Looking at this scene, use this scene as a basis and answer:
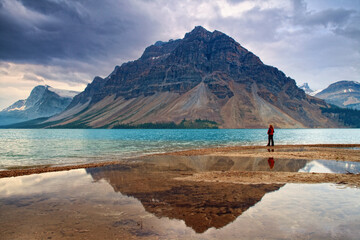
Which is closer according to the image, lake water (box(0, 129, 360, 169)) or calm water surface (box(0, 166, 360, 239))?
calm water surface (box(0, 166, 360, 239))

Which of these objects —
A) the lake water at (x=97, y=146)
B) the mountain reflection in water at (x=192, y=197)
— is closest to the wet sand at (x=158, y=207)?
the mountain reflection in water at (x=192, y=197)

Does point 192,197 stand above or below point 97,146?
above

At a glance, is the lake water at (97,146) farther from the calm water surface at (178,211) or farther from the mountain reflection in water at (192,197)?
the calm water surface at (178,211)

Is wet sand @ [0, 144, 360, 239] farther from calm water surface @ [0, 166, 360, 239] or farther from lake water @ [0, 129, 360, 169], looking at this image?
lake water @ [0, 129, 360, 169]

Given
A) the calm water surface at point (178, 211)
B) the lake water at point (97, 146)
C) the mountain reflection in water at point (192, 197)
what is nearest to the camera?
the calm water surface at point (178, 211)

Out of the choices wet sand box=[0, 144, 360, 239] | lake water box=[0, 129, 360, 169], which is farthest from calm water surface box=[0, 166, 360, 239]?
lake water box=[0, 129, 360, 169]

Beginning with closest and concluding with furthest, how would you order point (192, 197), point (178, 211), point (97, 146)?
point (178, 211), point (192, 197), point (97, 146)

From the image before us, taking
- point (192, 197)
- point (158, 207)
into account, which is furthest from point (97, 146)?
point (158, 207)

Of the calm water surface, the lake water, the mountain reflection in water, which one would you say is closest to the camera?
the calm water surface

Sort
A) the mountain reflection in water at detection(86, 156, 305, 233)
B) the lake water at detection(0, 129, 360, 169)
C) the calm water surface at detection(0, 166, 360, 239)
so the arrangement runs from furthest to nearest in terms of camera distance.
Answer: the lake water at detection(0, 129, 360, 169) < the mountain reflection in water at detection(86, 156, 305, 233) < the calm water surface at detection(0, 166, 360, 239)

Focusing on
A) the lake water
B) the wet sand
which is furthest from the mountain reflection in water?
the lake water

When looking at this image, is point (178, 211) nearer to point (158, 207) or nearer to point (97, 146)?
point (158, 207)

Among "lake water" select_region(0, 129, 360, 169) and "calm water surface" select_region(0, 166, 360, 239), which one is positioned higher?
"calm water surface" select_region(0, 166, 360, 239)

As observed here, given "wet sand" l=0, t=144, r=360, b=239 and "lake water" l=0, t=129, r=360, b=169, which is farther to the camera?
"lake water" l=0, t=129, r=360, b=169
